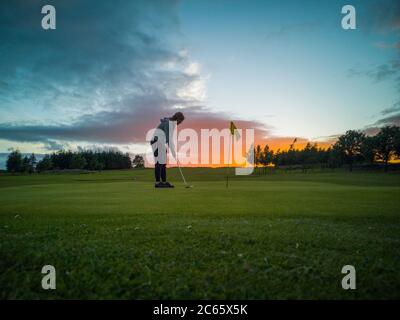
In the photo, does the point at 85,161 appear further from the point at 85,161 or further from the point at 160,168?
the point at 160,168

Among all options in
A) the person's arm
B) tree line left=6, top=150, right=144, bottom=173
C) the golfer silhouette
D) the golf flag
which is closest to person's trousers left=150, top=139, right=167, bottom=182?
the golfer silhouette

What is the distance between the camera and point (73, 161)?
341ft

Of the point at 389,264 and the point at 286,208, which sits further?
the point at 286,208

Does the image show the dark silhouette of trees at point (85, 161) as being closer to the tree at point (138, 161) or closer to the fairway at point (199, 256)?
the tree at point (138, 161)

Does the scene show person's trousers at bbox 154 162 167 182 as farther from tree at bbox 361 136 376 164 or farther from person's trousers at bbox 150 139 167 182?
tree at bbox 361 136 376 164

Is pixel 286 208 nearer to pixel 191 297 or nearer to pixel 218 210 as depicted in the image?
pixel 218 210

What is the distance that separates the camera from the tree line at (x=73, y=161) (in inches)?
3580

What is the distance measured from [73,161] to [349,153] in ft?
384

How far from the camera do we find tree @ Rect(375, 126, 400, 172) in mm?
89250

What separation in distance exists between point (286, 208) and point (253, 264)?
4.75m

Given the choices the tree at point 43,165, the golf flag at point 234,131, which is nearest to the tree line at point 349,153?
the golf flag at point 234,131

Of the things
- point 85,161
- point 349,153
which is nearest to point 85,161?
point 85,161
